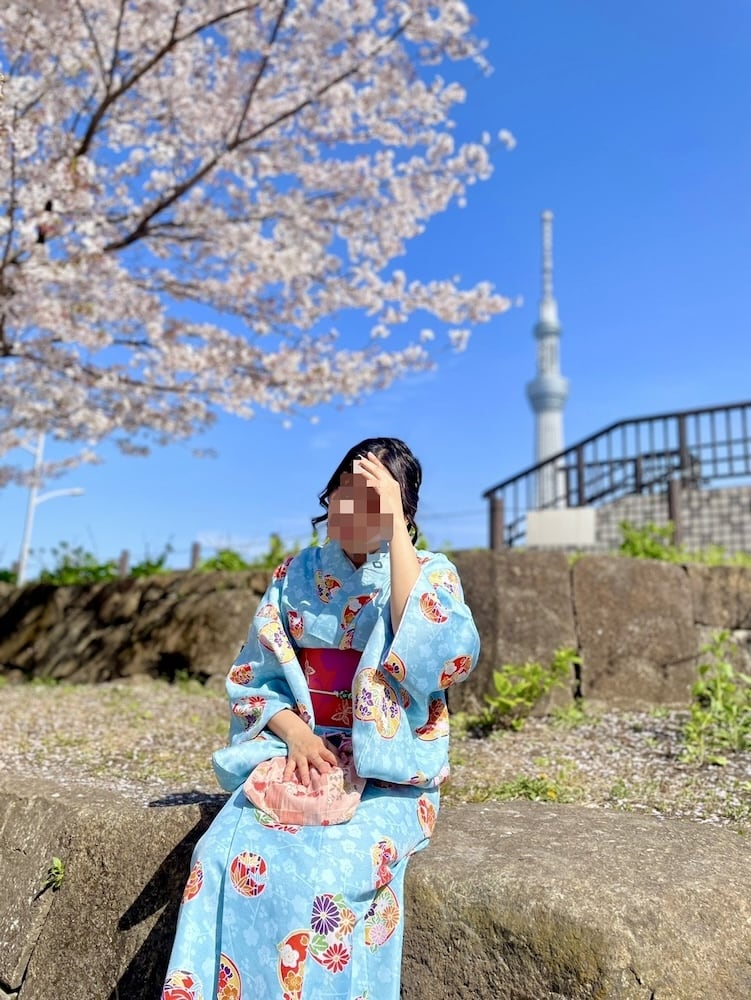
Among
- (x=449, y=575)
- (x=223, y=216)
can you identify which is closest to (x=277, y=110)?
(x=223, y=216)

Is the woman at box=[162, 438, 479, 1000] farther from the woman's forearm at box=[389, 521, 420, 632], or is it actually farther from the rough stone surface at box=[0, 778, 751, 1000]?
the rough stone surface at box=[0, 778, 751, 1000]

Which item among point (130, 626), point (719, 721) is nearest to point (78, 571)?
point (130, 626)

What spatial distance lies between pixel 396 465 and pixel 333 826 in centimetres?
98

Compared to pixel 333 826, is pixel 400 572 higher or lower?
higher

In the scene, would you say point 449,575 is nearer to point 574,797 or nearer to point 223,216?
point 574,797

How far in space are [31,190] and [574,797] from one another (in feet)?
19.1

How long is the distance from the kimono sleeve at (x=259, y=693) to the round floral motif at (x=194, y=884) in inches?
11.3

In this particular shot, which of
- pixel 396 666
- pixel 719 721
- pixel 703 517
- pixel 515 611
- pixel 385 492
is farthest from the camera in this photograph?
pixel 703 517

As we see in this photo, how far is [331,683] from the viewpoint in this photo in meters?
2.23

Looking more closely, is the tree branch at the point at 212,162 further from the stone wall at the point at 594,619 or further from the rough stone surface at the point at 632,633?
the rough stone surface at the point at 632,633

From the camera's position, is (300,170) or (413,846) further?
(300,170)

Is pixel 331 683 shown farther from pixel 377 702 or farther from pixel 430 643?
pixel 430 643

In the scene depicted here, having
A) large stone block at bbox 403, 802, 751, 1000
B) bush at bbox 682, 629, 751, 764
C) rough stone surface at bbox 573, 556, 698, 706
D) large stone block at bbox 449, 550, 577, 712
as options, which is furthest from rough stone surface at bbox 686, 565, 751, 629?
large stone block at bbox 403, 802, 751, 1000

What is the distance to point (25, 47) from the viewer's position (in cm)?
632
